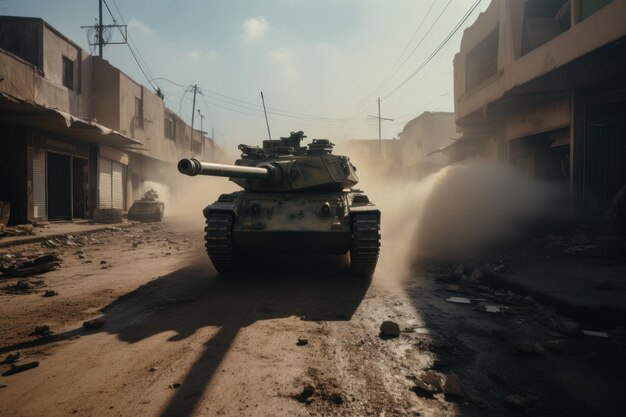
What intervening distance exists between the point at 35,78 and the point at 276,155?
41.1ft

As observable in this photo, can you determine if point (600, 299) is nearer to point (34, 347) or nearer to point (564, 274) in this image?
point (564, 274)

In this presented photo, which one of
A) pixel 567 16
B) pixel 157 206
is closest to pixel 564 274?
pixel 567 16

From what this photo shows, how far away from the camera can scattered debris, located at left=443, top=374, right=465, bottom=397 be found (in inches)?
107

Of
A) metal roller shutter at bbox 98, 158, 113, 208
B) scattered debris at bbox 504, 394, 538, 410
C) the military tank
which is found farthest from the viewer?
metal roller shutter at bbox 98, 158, 113, 208

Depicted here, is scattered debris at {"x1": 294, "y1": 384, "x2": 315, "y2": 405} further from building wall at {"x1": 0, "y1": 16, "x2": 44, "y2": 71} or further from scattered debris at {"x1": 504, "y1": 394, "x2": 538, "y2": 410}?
building wall at {"x1": 0, "y1": 16, "x2": 44, "y2": 71}

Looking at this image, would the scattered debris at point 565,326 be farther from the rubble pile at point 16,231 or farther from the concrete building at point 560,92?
the rubble pile at point 16,231

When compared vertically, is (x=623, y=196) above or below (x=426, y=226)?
above

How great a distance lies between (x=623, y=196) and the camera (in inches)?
354

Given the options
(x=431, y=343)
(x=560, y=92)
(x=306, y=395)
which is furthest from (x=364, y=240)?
(x=560, y=92)

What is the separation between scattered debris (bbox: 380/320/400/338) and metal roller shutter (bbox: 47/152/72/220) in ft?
52.2

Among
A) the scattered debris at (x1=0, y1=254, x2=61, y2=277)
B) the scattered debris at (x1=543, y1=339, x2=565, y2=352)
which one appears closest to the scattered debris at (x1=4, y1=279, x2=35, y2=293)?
the scattered debris at (x1=0, y1=254, x2=61, y2=277)

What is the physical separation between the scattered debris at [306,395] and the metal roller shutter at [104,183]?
1965cm

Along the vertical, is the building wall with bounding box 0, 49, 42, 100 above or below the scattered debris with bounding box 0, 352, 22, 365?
above

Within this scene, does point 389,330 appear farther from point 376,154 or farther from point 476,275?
point 376,154
